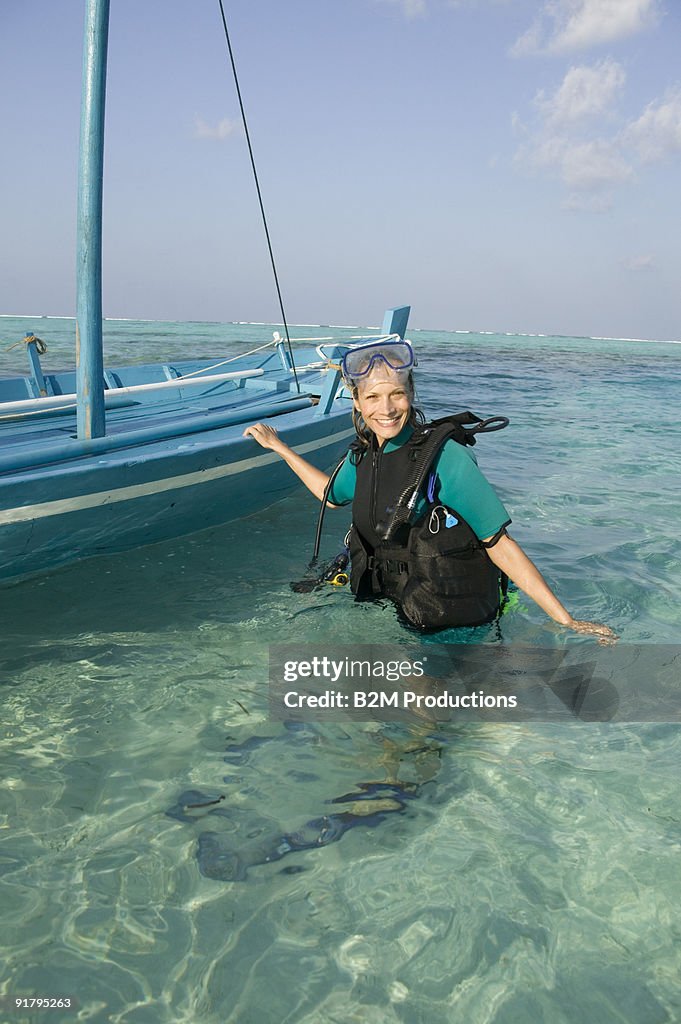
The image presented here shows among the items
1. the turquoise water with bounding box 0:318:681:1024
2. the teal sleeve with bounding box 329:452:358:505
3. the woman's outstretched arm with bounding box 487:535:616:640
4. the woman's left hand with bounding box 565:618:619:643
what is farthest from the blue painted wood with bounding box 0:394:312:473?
the woman's left hand with bounding box 565:618:619:643

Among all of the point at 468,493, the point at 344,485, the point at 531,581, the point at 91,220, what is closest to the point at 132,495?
the point at 91,220

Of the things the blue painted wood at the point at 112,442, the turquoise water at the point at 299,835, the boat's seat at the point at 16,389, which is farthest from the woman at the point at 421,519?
the boat's seat at the point at 16,389

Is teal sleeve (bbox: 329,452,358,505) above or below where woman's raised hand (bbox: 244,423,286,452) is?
below

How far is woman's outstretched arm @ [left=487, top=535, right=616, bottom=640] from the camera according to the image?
3088 mm

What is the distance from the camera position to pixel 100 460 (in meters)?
5.30

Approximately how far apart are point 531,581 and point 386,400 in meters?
1.13

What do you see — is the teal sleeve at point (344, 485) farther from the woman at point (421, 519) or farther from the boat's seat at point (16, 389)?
the boat's seat at point (16, 389)

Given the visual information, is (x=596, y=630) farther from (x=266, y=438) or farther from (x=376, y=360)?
(x=266, y=438)

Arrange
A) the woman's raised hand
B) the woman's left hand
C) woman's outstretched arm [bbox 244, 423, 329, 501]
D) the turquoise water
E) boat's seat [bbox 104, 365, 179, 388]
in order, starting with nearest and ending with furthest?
the turquoise water
the woman's left hand
woman's outstretched arm [bbox 244, 423, 329, 501]
the woman's raised hand
boat's seat [bbox 104, 365, 179, 388]

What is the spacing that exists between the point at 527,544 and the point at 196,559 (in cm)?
339

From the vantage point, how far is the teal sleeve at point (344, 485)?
3.79 meters

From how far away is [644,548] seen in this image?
23.2ft

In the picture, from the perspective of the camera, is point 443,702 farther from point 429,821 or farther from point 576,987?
point 576,987

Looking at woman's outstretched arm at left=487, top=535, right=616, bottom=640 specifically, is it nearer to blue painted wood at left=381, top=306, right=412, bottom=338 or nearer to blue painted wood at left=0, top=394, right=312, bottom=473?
blue painted wood at left=0, top=394, right=312, bottom=473
